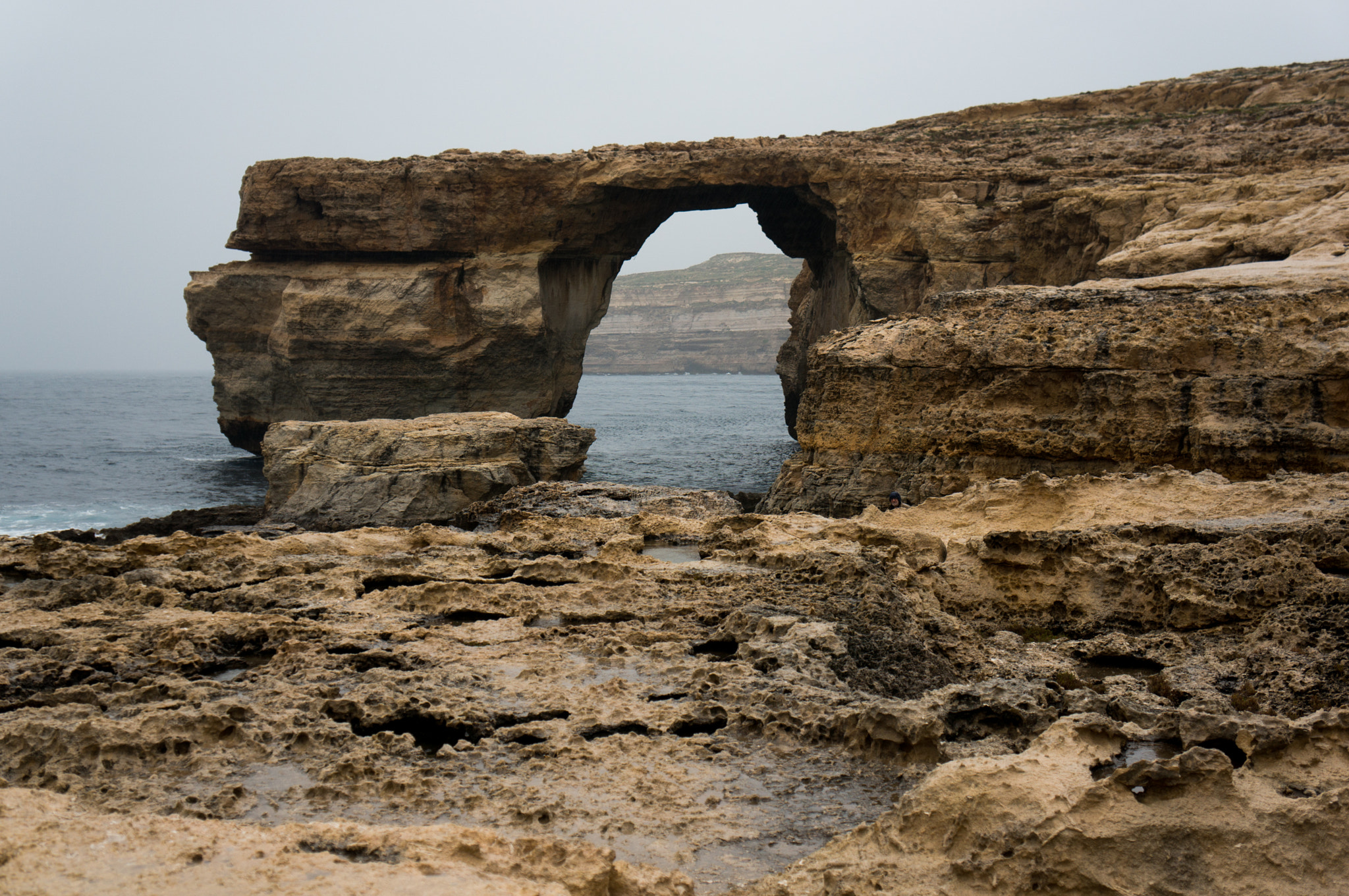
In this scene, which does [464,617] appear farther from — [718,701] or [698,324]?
[698,324]

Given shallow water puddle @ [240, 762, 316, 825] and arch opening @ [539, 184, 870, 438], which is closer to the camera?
shallow water puddle @ [240, 762, 316, 825]

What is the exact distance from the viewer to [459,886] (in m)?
2.86

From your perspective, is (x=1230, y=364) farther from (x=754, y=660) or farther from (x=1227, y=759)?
(x=1227, y=759)

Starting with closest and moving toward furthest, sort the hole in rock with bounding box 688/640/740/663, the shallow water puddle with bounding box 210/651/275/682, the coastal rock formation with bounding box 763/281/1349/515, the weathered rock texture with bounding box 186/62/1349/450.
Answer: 1. the shallow water puddle with bounding box 210/651/275/682
2. the hole in rock with bounding box 688/640/740/663
3. the coastal rock formation with bounding box 763/281/1349/515
4. the weathered rock texture with bounding box 186/62/1349/450

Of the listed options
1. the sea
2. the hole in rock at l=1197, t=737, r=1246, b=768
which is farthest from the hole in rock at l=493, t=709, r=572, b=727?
the sea

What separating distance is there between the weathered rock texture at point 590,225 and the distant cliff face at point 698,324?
81.7m

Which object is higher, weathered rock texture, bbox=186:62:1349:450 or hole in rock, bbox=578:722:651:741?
weathered rock texture, bbox=186:62:1349:450

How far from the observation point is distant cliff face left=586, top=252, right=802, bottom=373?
114 metres

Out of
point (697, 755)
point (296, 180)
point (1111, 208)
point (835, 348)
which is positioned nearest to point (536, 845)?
point (697, 755)

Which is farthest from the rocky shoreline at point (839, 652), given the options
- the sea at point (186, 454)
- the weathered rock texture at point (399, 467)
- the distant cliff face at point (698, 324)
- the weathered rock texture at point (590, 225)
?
the distant cliff face at point (698, 324)

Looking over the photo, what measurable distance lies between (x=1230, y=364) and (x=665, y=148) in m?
19.8

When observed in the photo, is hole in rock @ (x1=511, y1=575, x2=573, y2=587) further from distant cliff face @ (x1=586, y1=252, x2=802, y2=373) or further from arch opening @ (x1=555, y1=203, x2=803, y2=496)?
distant cliff face @ (x1=586, y1=252, x2=802, y2=373)

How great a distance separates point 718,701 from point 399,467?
14452 millimetres

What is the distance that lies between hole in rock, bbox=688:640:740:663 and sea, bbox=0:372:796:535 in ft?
64.4
